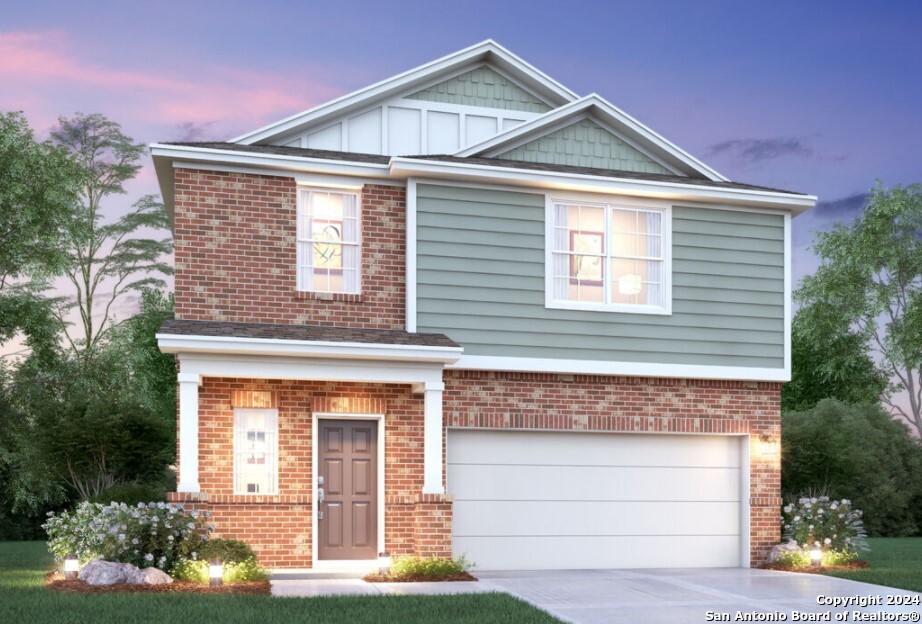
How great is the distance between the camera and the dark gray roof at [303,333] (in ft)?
47.2

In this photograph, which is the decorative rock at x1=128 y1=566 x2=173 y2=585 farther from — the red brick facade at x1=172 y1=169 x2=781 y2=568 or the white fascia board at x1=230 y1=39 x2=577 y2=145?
the white fascia board at x1=230 y1=39 x2=577 y2=145

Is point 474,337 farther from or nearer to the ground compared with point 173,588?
farther from the ground

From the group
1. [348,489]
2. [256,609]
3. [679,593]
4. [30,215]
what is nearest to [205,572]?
[256,609]

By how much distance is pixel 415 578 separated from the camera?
1420 centimetres

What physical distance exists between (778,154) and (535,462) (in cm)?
1990

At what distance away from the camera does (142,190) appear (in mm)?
35812

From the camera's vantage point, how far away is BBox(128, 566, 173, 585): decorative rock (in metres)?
12.6

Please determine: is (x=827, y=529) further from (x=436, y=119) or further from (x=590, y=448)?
(x=436, y=119)

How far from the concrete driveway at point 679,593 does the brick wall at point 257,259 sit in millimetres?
4301

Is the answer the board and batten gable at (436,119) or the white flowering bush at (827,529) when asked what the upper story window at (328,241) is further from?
the white flowering bush at (827,529)

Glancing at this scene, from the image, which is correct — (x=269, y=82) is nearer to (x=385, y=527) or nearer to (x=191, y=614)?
(x=385, y=527)

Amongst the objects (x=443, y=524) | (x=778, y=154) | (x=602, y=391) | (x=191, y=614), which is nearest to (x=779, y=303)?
(x=602, y=391)

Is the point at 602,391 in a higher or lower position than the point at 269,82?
lower

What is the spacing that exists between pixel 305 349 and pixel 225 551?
9.10 feet
